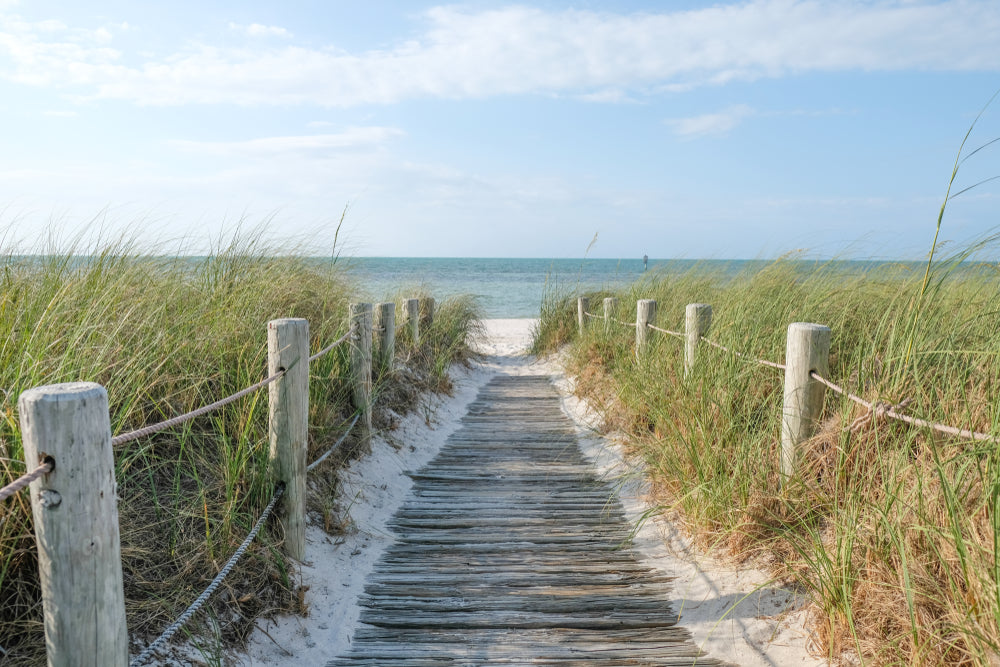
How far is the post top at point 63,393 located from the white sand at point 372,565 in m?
1.39

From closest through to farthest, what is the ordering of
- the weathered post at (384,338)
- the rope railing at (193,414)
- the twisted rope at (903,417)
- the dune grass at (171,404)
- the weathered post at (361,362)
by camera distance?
1. the rope railing at (193,414)
2. the twisted rope at (903,417)
3. the dune grass at (171,404)
4. the weathered post at (361,362)
5. the weathered post at (384,338)

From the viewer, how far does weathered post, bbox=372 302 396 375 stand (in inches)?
226

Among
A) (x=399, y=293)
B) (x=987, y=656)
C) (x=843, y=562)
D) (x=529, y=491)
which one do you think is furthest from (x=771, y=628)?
(x=399, y=293)

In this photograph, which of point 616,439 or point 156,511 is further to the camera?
point 616,439

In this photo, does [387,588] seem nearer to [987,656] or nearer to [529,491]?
[529,491]

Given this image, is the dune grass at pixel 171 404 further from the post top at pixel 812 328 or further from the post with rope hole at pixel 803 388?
the post top at pixel 812 328

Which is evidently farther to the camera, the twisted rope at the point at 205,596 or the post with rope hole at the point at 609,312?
the post with rope hole at the point at 609,312

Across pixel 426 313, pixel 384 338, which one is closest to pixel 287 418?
pixel 384 338

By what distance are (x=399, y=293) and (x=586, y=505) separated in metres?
5.74

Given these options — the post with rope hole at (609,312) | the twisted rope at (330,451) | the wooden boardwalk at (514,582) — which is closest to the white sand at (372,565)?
the wooden boardwalk at (514,582)

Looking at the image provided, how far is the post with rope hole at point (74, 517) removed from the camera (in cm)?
149

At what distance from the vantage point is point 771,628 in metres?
2.73

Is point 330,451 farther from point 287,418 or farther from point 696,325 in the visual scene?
point 696,325

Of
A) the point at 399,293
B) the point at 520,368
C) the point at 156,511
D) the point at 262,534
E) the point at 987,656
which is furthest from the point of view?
the point at 520,368
